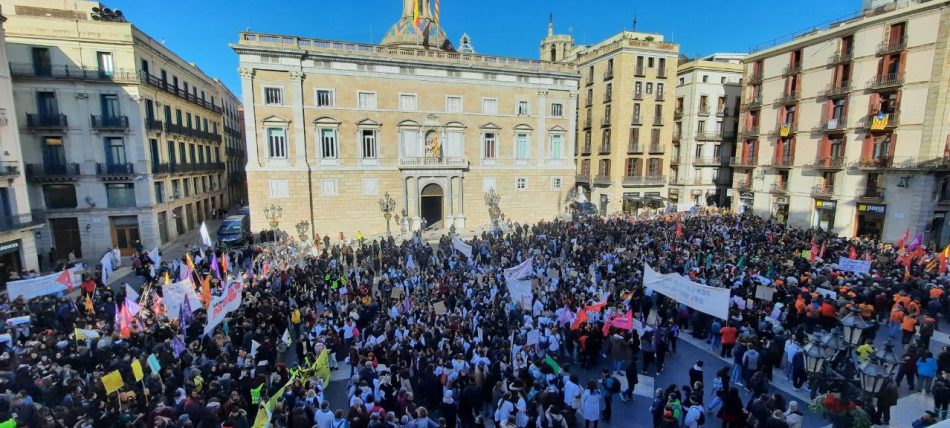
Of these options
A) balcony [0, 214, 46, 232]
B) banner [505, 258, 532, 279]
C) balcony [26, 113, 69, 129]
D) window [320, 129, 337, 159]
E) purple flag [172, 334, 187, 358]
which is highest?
balcony [26, 113, 69, 129]

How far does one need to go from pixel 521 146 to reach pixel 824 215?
71.1 feet

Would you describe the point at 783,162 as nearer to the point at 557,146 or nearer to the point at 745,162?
the point at 745,162

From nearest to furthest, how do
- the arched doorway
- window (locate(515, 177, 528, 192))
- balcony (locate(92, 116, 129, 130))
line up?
balcony (locate(92, 116, 129, 130)), the arched doorway, window (locate(515, 177, 528, 192))

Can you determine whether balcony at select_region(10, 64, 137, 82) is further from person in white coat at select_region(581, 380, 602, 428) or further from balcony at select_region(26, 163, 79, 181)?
person in white coat at select_region(581, 380, 602, 428)

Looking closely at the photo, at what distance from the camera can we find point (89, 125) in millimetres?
25625

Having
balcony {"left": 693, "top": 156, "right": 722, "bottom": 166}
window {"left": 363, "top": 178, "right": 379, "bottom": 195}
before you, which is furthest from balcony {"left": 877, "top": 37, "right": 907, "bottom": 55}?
window {"left": 363, "top": 178, "right": 379, "bottom": 195}

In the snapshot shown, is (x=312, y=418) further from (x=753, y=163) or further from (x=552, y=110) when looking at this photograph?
(x=753, y=163)

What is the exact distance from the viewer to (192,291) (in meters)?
13.1

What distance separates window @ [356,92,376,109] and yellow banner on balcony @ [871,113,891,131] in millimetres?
31686

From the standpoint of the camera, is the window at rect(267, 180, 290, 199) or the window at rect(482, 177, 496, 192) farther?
the window at rect(482, 177, 496, 192)

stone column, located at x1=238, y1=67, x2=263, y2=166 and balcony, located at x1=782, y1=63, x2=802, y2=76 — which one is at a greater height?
balcony, located at x1=782, y1=63, x2=802, y2=76

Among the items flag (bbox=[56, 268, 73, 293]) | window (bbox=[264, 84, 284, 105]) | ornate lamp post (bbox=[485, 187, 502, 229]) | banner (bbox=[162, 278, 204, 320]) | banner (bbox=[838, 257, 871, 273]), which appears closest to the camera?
banner (bbox=[162, 278, 204, 320])

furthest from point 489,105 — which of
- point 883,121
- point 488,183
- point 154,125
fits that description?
point 883,121

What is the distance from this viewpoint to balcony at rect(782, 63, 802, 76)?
3225cm
